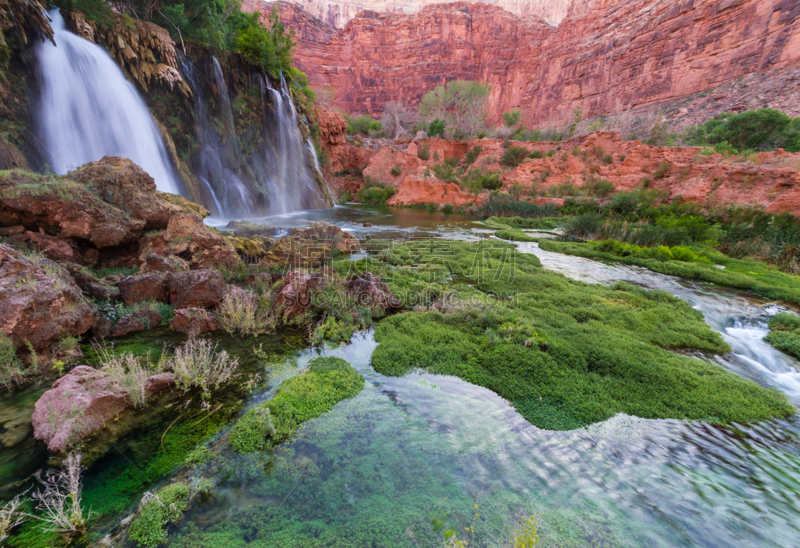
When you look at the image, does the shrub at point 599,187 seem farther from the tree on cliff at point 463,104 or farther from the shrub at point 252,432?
the shrub at point 252,432

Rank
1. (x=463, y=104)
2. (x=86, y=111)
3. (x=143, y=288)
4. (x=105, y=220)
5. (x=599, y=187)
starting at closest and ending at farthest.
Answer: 1. (x=143, y=288)
2. (x=105, y=220)
3. (x=86, y=111)
4. (x=599, y=187)
5. (x=463, y=104)

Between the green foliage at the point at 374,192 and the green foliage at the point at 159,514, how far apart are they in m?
32.9

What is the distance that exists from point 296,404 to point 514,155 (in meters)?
37.5

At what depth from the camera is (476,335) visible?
5418 millimetres

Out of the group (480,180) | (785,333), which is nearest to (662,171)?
(480,180)

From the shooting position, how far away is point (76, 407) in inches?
118

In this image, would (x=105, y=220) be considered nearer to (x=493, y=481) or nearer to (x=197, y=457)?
(x=197, y=457)

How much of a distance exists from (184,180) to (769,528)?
1831 cm

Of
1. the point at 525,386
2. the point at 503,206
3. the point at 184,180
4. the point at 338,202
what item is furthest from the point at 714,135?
the point at 184,180

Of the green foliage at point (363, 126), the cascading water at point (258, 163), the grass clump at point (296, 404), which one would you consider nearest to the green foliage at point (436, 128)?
the green foliage at point (363, 126)

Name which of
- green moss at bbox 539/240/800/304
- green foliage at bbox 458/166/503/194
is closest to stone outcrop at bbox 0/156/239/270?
green moss at bbox 539/240/800/304

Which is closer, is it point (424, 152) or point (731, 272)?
point (731, 272)

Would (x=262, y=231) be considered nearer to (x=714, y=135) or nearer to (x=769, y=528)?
(x=769, y=528)

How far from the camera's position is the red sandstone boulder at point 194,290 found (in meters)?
5.49
